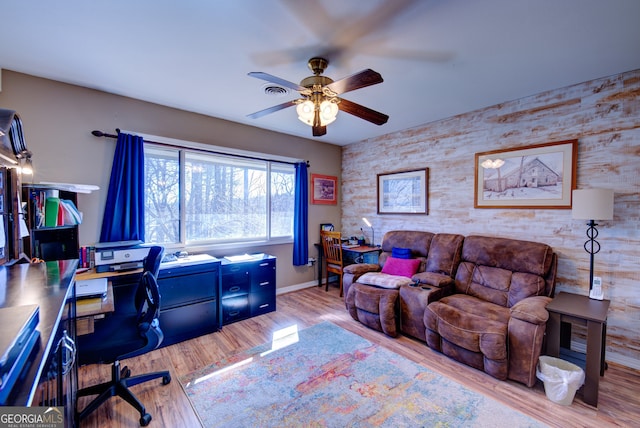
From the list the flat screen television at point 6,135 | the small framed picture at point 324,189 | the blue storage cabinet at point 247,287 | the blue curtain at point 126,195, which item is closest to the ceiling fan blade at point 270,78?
the flat screen television at point 6,135

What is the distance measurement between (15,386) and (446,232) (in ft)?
12.6

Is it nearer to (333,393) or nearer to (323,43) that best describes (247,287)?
(333,393)

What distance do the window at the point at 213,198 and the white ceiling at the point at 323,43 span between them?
871mm

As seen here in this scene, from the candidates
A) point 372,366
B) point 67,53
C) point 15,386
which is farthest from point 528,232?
point 67,53

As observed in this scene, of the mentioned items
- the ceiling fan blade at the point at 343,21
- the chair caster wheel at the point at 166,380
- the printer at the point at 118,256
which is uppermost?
the ceiling fan blade at the point at 343,21

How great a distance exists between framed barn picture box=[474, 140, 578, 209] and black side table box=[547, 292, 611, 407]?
955 millimetres

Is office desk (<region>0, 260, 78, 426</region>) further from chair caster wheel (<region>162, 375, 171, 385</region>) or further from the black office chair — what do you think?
chair caster wheel (<region>162, 375, 171, 385</region>)

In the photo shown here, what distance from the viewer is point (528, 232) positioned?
9.55ft

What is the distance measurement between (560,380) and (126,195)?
4.17 m

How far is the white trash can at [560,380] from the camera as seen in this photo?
1909 mm

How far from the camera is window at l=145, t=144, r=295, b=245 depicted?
10.5 feet


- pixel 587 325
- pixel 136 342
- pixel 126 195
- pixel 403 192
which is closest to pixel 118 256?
pixel 126 195

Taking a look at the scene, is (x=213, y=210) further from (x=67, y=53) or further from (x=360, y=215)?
(x=360, y=215)

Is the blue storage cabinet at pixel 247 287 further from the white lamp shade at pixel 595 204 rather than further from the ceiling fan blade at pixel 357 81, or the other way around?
the white lamp shade at pixel 595 204
